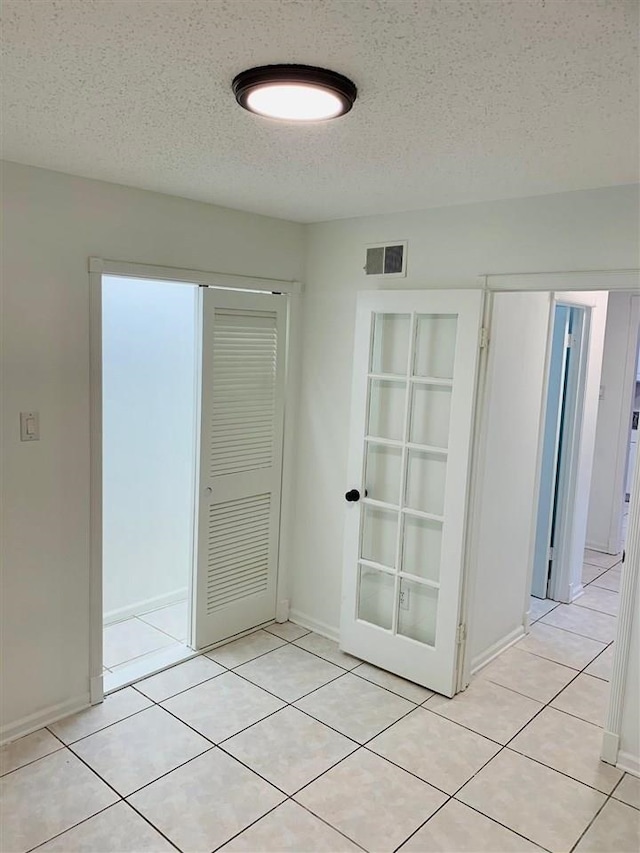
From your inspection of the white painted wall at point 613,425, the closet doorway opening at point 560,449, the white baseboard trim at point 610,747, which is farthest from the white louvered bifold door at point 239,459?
the white painted wall at point 613,425

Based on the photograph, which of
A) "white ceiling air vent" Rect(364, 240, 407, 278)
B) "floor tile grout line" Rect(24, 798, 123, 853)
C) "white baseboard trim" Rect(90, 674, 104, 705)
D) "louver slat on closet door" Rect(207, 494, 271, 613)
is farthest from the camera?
"louver slat on closet door" Rect(207, 494, 271, 613)

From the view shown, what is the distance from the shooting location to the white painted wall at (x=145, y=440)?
3.95 metres

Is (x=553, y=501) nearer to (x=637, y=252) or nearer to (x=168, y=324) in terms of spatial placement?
(x=637, y=252)

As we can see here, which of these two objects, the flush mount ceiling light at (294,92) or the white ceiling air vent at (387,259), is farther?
the white ceiling air vent at (387,259)

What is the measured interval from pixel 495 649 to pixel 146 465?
241 cm

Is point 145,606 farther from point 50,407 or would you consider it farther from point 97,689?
point 50,407

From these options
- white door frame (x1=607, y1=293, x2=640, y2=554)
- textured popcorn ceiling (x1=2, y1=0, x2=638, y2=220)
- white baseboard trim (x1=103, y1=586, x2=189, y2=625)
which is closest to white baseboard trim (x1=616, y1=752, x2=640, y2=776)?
textured popcorn ceiling (x1=2, y1=0, x2=638, y2=220)

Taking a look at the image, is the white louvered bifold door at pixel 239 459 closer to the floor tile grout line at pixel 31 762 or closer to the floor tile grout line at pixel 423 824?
the floor tile grout line at pixel 31 762

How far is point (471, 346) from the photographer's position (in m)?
3.11

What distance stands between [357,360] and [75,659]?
81.1 inches

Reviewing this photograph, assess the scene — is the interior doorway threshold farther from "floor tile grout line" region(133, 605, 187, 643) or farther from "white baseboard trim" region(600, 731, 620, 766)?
"white baseboard trim" region(600, 731, 620, 766)

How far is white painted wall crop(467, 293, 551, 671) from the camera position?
338cm

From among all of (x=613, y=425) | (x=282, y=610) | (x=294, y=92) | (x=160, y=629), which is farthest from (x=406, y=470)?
(x=613, y=425)

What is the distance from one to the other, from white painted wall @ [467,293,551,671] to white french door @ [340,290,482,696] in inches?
6.4
